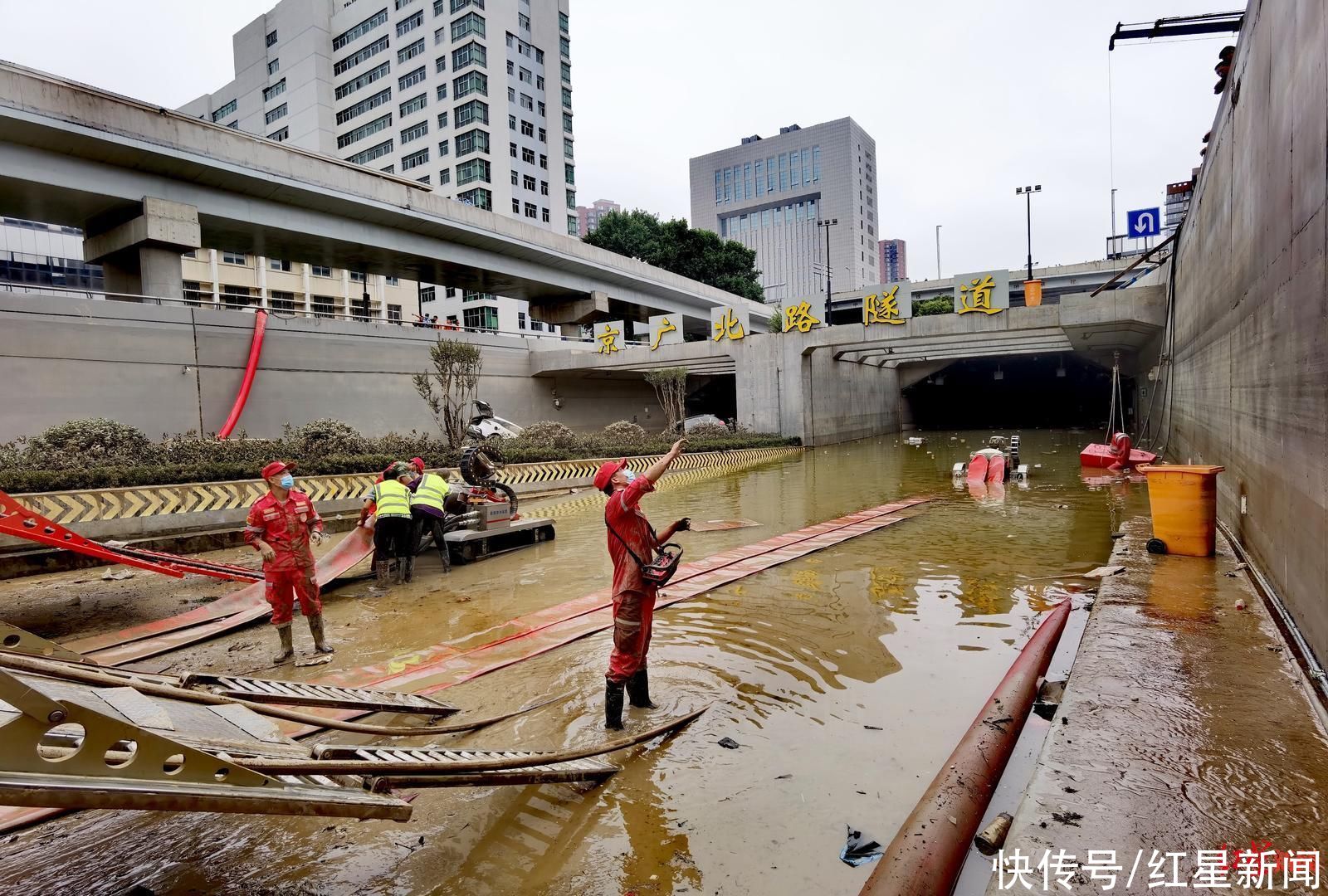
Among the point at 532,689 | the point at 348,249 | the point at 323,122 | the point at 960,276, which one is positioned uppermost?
the point at 323,122

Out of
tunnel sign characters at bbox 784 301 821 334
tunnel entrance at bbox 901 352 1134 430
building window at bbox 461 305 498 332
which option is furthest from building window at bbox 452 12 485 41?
tunnel entrance at bbox 901 352 1134 430

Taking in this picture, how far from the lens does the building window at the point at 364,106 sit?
5691cm

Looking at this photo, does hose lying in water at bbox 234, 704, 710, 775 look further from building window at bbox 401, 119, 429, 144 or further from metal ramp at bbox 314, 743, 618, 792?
building window at bbox 401, 119, 429, 144

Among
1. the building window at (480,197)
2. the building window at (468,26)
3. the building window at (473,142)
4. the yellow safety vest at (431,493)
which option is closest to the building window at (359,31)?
the building window at (468,26)

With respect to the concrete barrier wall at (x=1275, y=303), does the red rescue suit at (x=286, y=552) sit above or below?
below

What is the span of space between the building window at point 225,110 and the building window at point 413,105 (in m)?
19.7

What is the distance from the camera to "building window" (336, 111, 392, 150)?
5722 cm

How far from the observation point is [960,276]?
2356 centimetres

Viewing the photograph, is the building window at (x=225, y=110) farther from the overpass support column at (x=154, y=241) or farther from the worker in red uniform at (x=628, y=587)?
the worker in red uniform at (x=628, y=587)

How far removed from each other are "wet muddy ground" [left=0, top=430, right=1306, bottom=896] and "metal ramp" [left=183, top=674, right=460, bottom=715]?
47 cm

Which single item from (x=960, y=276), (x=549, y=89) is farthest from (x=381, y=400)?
(x=549, y=89)

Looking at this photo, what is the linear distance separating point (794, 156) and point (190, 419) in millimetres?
107450

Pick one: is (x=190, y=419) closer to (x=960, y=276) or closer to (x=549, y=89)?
(x=960, y=276)

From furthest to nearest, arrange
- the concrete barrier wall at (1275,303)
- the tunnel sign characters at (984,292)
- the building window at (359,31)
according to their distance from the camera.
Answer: the building window at (359,31), the tunnel sign characters at (984,292), the concrete barrier wall at (1275,303)
